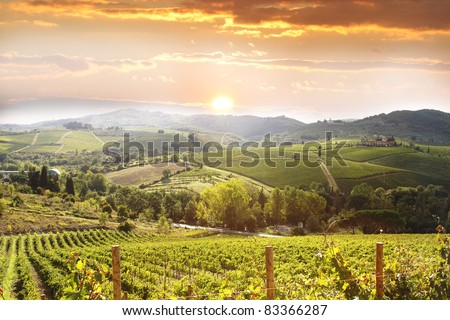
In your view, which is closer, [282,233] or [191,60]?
[191,60]

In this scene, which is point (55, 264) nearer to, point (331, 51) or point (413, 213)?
point (331, 51)

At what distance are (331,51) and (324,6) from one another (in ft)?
4.18

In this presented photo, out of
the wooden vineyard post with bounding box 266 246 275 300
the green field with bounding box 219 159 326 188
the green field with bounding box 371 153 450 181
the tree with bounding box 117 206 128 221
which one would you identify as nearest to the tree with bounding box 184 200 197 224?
the tree with bounding box 117 206 128 221

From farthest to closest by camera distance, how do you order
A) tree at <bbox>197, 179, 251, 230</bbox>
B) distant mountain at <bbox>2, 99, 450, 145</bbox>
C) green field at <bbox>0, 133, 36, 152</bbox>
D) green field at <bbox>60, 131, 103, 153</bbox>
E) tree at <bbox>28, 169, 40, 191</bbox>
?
green field at <bbox>60, 131, 103, 153</bbox> → distant mountain at <bbox>2, 99, 450, 145</bbox> → tree at <bbox>28, 169, 40, 191</bbox> → tree at <bbox>197, 179, 251, 230</bbox> → green field at <bbox>0, 133, 36, 152</bbox>

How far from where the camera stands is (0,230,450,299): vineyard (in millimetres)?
5383

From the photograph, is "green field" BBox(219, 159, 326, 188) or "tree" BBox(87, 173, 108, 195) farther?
"tree" BBox(87, 173, 108, 195)

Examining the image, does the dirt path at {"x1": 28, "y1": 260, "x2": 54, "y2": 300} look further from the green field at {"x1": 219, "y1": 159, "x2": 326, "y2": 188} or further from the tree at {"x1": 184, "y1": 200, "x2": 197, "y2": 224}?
the green field at {"x1": 219, "y1": 159, "x2": 326, "y2": 188}

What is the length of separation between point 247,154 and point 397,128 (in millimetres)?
15953

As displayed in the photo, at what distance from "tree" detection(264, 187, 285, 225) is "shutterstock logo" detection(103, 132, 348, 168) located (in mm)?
11393

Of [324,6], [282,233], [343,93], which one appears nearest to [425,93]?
[343,93]

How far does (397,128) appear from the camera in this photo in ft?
156

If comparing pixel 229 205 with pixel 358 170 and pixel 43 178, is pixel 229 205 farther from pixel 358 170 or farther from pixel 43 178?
pixel 43 178

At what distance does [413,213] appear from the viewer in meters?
21.4

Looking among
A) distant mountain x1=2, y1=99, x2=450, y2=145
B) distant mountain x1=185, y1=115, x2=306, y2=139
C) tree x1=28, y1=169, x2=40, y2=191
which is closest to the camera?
tree x1=28, y1=169, x2=40, y2=191
